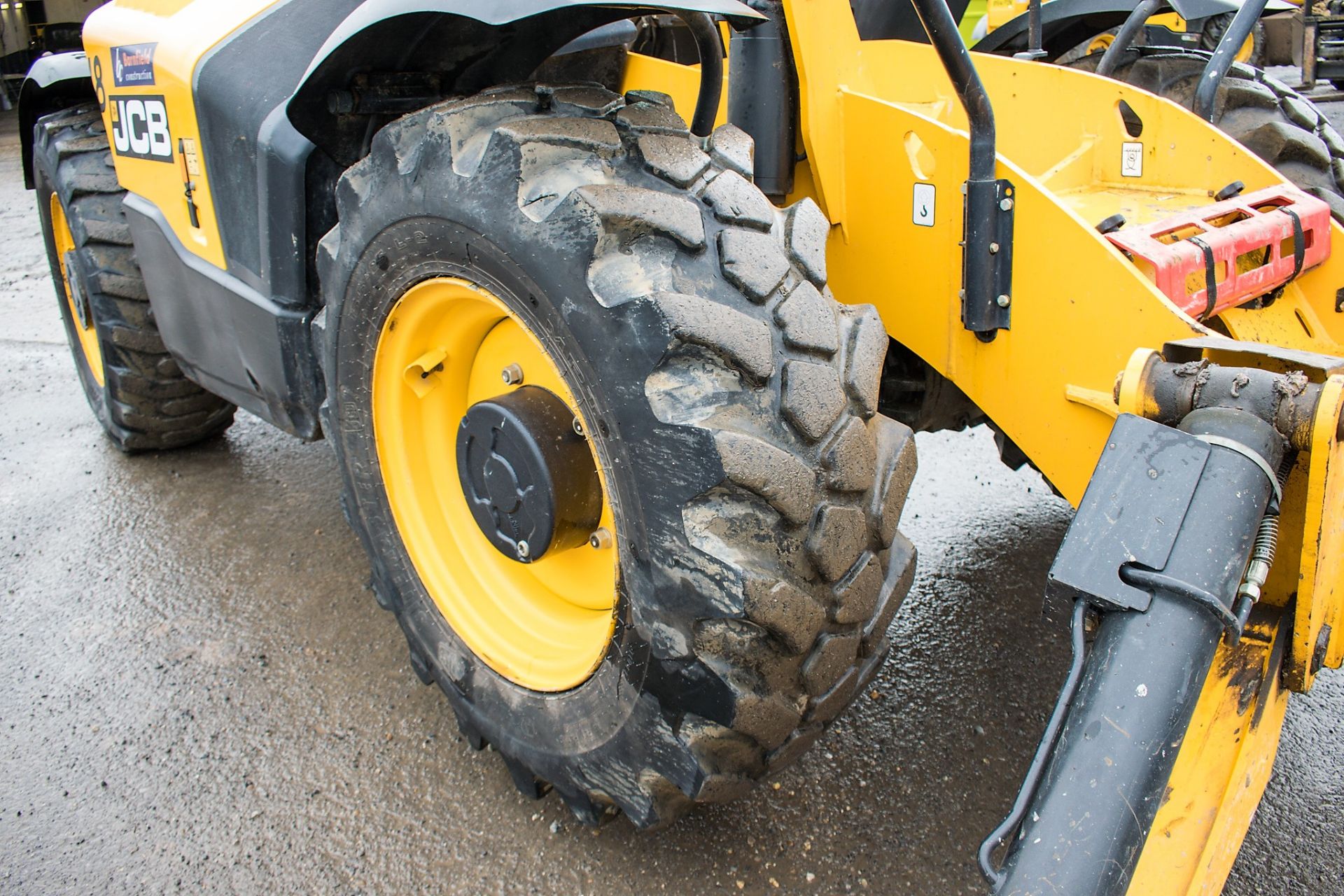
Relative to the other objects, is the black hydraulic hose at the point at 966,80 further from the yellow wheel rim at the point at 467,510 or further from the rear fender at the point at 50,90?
the rear fender at the point at 50,90

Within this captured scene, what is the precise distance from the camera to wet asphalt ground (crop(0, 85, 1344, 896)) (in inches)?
80.3

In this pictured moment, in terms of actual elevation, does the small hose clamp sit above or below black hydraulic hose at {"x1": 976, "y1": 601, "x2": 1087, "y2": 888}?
above

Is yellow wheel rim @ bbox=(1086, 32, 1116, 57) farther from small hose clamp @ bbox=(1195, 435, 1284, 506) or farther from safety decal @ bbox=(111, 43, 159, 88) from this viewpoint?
safety decal @ bbox=(111, 43, 159, 88)

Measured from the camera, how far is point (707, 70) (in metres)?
1.91

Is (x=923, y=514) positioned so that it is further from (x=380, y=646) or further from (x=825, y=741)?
(x=380, y=646)

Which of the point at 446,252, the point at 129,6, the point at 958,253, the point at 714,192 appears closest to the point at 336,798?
the point at 446,252

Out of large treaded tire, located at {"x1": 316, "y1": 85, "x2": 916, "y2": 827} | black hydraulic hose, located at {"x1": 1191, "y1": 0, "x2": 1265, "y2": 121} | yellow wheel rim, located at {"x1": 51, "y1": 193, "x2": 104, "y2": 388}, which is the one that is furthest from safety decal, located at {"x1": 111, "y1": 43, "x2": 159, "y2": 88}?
black hydraulic hose, located at {"x1": 1191, "y1": 0, "x2": 1265, "y2": 121}

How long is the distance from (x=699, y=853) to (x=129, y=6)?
2647 millimetres

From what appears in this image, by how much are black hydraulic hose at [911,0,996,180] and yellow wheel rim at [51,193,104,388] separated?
340 centimetres

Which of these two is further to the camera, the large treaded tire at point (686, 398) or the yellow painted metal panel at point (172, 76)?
the yellow painted metal panel at point (172, 76)

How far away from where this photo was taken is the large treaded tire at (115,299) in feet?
10.8

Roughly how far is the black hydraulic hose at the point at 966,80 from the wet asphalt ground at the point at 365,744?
1280 mm

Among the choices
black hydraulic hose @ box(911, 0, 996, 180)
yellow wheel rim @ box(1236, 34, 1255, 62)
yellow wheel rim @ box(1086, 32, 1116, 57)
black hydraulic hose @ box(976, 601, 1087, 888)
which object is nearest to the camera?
black hydraulic hose @ box(976, 601, 1087, 888)

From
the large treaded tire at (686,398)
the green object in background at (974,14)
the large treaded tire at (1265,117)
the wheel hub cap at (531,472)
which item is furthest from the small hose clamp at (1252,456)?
the green object in background at (974,14)
